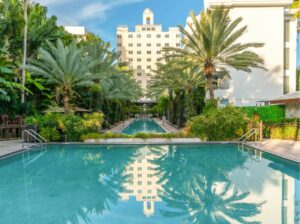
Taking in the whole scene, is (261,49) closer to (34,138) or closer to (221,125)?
(221,125)

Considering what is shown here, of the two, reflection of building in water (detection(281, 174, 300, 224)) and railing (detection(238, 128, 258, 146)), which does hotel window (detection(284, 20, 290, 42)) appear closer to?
railing (detection(238, 128, 258, 146))

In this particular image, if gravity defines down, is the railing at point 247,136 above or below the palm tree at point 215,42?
below

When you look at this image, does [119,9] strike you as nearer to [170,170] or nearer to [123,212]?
[170,170]

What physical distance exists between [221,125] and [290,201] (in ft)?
37.9

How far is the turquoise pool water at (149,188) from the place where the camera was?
667cm

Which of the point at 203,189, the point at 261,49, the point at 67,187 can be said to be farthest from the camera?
the point at 261,49

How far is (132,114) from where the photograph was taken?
231 feet

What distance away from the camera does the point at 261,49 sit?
33312mm

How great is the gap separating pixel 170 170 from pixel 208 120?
8.11 metres

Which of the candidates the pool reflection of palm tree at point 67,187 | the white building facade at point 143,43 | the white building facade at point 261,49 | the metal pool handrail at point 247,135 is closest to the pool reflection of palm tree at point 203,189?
the pool reflection of palm tree at point 67,187

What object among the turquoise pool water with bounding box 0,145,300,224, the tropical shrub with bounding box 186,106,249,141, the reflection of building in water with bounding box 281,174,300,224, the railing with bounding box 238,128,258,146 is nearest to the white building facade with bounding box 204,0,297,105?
the tropical shrub with bounding box 186,106,249,141

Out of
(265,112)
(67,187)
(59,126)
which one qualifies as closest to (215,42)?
(265,112)

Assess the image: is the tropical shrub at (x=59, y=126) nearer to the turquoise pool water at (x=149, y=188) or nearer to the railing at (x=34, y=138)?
the railing at (x=34, y=138)

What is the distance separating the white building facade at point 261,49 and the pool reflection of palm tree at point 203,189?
746 inches
